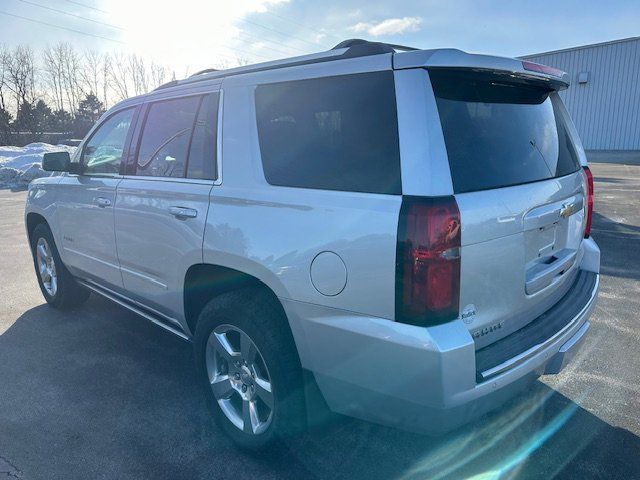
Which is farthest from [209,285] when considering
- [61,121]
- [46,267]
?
[61,121]

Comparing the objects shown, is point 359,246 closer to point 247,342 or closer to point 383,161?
point 383,161

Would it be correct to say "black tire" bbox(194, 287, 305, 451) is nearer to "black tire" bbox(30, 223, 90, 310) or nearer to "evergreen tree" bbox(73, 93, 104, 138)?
"black tire" bbox(30, 223, 90, 310)

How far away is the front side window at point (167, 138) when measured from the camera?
3115 millimetres

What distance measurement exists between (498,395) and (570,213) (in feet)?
3.73

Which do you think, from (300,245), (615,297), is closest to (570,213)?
(300,245)

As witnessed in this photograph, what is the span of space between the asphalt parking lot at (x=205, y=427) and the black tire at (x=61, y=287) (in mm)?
478

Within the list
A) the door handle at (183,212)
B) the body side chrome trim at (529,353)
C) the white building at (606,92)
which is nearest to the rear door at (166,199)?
the door handle at (183,212)

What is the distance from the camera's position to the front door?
12.2ft

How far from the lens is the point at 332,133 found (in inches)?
89.9

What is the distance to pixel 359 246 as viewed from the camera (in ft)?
6.59

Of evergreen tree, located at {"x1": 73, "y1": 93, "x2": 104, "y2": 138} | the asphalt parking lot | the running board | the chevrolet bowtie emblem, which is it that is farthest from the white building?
evergreen tree, located at {"x1": 73, "y1": 93, "x2": 104, "y2": 138}

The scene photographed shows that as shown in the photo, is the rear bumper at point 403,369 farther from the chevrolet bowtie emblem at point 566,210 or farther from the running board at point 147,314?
the running board at point 147,314

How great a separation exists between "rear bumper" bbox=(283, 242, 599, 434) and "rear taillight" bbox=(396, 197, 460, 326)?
0.07 metres

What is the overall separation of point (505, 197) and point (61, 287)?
14.2ft
